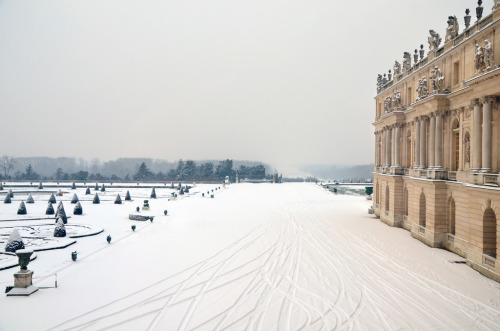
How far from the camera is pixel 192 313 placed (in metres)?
13.3

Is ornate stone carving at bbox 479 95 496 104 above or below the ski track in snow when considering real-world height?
above

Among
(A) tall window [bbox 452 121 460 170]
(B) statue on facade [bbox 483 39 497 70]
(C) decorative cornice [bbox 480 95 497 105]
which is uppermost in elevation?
(B) statue on facade [bbox 483 39 497 70]

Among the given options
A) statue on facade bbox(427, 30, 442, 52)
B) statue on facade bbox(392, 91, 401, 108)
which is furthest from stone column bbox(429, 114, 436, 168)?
statue on facade bbox(392, 91, 401, 108)

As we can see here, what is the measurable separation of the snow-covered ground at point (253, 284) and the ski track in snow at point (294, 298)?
52mm

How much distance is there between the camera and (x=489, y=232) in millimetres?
18516

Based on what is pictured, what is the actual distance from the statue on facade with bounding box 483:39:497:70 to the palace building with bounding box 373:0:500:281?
0.05m

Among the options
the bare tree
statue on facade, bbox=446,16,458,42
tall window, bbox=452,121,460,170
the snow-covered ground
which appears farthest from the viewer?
the bare tree

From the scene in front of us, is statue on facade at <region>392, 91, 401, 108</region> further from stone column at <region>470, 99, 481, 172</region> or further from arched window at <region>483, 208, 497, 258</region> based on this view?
arched window at <region>483, 208, 497, 258</region>

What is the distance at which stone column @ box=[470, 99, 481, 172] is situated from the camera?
65.1ft

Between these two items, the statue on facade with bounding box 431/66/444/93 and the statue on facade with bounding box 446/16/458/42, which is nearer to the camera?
the statue on facade with bounding box 446/16/458/42

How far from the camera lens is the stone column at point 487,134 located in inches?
743

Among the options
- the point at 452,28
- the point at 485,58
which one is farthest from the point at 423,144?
the point at 485,58

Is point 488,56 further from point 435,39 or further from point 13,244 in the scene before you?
point 13,244

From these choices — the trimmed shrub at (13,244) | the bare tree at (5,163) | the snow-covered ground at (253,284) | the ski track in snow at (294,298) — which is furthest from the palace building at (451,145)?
the bare tree at (5,163)
